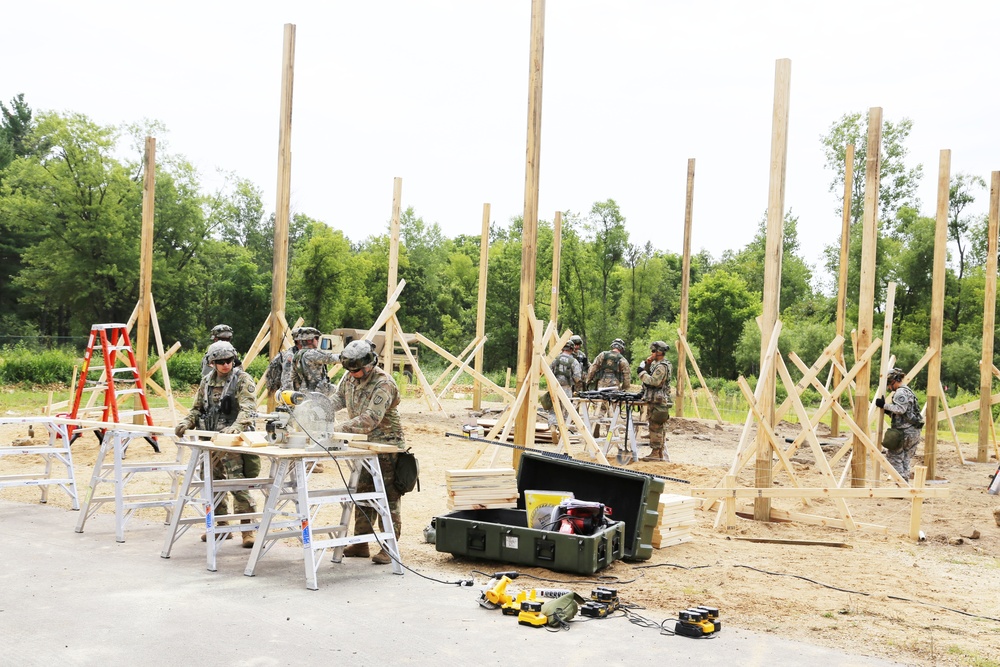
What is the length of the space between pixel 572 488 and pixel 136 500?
14.1 feet

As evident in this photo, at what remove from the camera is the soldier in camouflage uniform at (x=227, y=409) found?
8453 mm

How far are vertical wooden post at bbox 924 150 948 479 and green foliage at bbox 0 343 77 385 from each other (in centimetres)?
2144

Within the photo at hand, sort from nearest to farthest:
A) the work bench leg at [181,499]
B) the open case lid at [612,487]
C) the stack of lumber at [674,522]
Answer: the work bench leg at [181,499], the open case lid at [612,487], the stack of lumber at [674,522]

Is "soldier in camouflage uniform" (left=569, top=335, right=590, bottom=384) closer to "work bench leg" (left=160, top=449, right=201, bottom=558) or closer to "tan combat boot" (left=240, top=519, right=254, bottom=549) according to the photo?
"tan combat boot" (left=240, top=519, right=254, bottom=549)

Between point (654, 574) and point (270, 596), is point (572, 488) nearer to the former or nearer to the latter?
point (654, 574)

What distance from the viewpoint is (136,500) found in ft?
30.3

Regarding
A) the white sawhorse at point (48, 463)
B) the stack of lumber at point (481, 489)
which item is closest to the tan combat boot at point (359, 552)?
the stack of lumber at point (481, 489)

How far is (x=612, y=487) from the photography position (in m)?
8.66

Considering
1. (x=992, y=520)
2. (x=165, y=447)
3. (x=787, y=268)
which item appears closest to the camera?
(x=992, y=520)

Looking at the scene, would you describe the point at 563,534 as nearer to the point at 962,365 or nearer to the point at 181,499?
the point at 181,499

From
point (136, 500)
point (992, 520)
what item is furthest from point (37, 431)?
point (992, 520)

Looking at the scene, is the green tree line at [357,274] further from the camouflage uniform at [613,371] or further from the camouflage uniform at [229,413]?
the camouflage uniform at [229,413]

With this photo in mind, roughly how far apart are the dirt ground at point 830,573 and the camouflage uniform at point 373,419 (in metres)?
0.56

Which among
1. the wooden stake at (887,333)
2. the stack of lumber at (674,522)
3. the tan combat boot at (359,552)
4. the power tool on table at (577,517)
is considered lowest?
the tan combat boot at (359,552)
